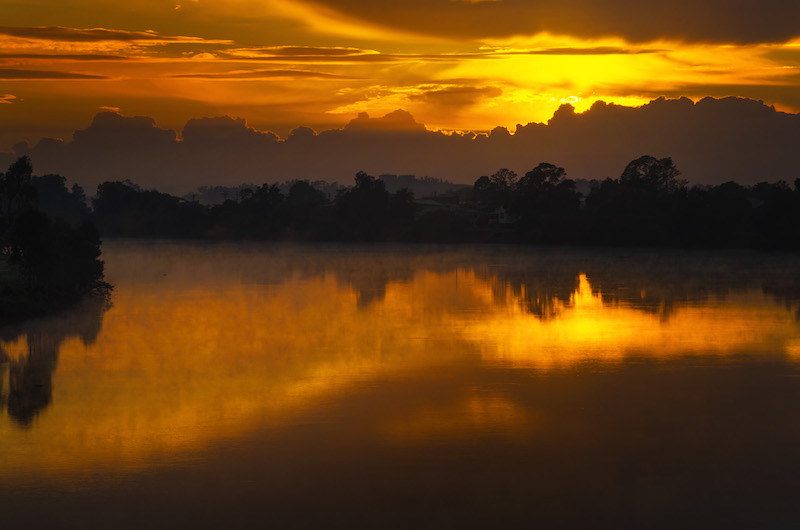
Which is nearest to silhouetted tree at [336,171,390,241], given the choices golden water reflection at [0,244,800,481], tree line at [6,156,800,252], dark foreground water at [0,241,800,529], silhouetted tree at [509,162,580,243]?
tree line at [6,156,800,252]

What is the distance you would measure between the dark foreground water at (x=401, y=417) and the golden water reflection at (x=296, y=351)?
10cm

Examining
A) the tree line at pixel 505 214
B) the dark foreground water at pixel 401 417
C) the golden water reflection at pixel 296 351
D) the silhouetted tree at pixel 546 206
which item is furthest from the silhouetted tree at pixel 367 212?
the dark foreground water at pixel 401 417

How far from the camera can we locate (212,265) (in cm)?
7531

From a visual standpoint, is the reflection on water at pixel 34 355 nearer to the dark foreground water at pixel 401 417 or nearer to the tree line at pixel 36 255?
the dark foreground water at pixel 401 417

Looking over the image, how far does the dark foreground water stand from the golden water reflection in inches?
4.1

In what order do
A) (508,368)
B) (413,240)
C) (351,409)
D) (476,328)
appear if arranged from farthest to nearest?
(413,240) → (476,328) → (508,368) → (351,409)

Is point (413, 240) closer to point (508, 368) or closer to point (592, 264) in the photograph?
point (592, 264)

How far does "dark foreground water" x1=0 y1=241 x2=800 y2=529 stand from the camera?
14781 millimetres

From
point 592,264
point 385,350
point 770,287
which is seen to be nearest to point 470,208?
point 592,264

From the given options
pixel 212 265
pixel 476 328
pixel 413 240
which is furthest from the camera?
pixel 413 240

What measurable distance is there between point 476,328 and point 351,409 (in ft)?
50.0

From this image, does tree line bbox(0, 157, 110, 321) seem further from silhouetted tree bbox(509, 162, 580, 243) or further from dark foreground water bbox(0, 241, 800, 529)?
silhouetted tree bbox(509, 162, 580, 243)

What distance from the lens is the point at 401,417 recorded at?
20328 mm

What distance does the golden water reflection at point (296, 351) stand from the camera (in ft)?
62.2
